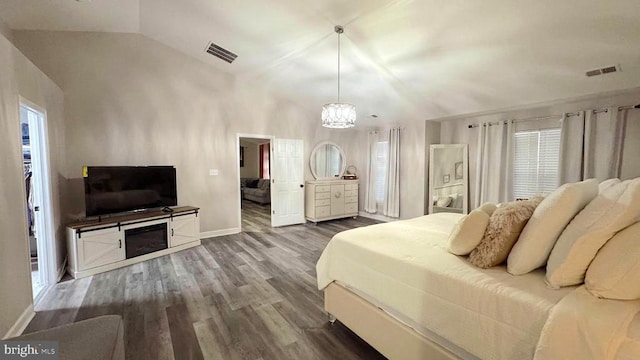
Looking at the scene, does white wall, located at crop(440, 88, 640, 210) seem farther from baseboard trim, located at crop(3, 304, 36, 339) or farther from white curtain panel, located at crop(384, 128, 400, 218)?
baseboard trim, located at crop(3, 304, 36, 339)

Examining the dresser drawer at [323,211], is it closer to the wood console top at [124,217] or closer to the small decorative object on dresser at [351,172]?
the small decorative object on dresser at [351,172]

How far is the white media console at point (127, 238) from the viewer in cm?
317

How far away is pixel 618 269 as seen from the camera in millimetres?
1058

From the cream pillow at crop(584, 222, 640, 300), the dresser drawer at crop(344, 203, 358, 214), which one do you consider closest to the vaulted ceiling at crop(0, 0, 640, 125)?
the cream pillow at crop(584, 222, 640, 300)

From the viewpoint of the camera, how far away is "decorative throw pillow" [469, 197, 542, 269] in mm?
1441

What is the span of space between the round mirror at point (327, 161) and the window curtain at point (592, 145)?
4.13m

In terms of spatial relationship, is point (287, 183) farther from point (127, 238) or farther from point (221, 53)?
point (127, 238)

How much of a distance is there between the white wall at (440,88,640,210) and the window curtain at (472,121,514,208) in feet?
0.59

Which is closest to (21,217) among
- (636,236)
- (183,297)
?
(183,297)

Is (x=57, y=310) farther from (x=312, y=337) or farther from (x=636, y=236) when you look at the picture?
(x=636, y=236)

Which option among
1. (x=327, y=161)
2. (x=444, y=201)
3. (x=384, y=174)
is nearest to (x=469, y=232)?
(x=444, y=201)

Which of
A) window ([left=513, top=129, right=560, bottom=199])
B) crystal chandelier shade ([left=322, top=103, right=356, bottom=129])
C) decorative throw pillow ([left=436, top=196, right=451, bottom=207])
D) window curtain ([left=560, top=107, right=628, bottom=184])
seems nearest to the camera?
crystal chandelier shade ([left=322, top=103, right=356, bottom=129])

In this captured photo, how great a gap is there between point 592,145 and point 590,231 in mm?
3396

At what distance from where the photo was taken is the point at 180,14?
3318 millimetres
